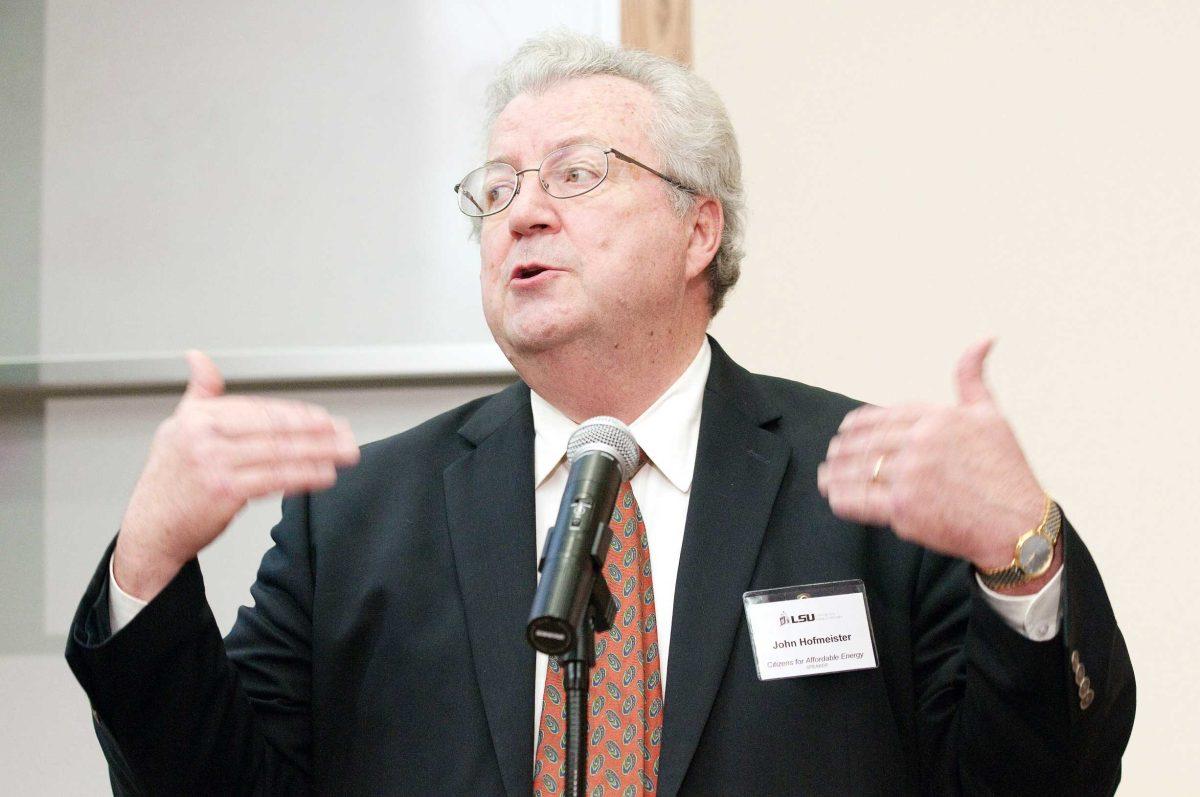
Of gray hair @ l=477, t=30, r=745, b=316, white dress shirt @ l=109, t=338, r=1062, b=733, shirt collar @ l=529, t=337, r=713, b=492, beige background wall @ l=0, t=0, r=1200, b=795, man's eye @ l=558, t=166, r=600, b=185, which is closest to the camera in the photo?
white dress shirt @ l=109, t=338, r=1062, b=733

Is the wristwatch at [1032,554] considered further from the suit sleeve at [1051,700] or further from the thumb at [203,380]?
the thumb at [203,380]

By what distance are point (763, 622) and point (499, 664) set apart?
393 millimetres

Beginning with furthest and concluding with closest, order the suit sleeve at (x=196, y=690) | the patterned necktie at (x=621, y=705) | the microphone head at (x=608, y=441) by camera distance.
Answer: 1. the patterned necktie at (x=621, y=705)
2. the suit sleeve at (x=196, y=690)
3. the microphone head at (x=608, y=441)

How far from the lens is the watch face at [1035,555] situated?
1553mm

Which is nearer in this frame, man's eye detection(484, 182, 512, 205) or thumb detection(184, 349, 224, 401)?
thumb detection(184, 349, 224, 401)

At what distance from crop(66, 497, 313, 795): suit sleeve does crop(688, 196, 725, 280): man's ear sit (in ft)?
2.97

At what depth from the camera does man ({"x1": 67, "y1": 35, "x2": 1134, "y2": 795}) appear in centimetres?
157

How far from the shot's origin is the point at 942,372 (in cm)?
292

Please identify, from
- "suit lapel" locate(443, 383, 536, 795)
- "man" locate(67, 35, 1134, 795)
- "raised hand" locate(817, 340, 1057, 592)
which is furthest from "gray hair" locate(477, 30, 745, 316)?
"raised hand" locate(817, 340, 1057, 592)

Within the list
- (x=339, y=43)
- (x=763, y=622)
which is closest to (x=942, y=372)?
(x=763, y=622)

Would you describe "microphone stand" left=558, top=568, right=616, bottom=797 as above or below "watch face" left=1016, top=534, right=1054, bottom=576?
below

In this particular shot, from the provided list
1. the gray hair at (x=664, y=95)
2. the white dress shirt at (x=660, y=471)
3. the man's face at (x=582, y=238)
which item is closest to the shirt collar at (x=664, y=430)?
the white dress shirt at (x=660, y=471)

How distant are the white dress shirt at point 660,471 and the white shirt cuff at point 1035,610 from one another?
1.66ft

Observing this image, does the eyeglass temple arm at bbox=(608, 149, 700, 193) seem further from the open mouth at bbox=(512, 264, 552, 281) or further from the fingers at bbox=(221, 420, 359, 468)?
the fingers at bbox=(221, 420, 359, 468)
